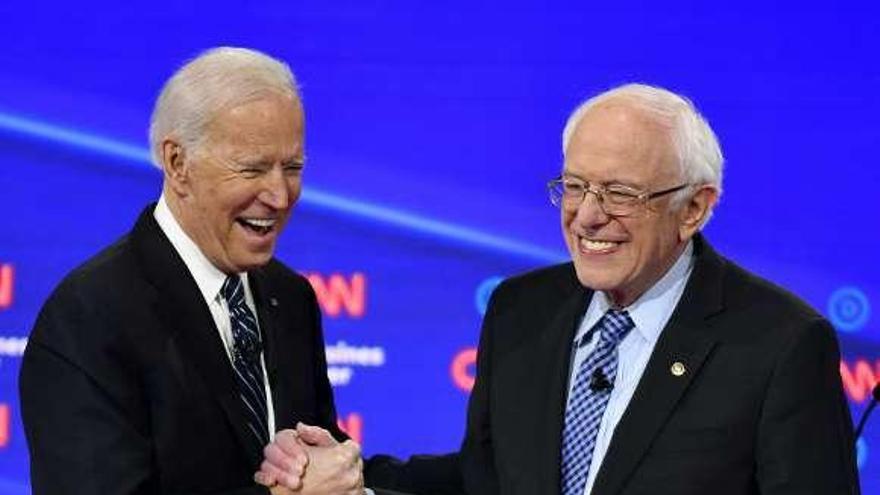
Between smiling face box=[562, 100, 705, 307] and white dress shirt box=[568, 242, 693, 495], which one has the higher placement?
smiling face box=[562, 100, 705, 307]

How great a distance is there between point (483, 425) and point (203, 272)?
558 millimetres

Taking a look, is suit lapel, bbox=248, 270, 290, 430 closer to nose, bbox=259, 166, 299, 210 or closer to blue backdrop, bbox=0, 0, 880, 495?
nose, bbox=259, 166, 299, 210

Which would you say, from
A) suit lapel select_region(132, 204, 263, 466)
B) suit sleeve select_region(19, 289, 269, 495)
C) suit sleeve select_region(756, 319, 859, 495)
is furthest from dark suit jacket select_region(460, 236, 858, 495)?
suit sleeve select_region(19, 289, 269, 495)

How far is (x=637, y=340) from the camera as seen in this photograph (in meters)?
2.96

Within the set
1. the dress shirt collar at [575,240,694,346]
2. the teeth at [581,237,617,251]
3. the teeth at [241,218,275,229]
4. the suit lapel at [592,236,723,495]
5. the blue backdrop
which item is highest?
the blue backdrop

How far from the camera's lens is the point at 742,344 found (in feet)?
9.37

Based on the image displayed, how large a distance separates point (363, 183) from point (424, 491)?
1.23 m

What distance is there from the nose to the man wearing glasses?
17.5 inches

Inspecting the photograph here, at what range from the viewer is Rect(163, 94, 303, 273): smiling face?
9.50 feet

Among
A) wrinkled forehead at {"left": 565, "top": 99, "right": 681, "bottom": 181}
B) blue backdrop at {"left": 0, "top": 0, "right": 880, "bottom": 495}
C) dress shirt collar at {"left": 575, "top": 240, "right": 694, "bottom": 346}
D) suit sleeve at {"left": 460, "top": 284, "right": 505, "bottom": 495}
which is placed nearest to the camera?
wrinkled forehead at {"left": 565, "top": 99, "right": 681, "bottom": 181}


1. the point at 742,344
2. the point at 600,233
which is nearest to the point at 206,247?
the point at 600,233

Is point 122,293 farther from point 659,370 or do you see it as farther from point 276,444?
point 659,370

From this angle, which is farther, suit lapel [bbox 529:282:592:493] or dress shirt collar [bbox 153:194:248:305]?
dress shirt collar [bbox 153:194:248:305]

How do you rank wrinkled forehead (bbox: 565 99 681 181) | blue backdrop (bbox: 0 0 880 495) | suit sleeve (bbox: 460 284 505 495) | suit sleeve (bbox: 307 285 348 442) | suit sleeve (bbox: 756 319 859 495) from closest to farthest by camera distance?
1. suit sleeve (bbox: 756 319 859 495)
2. wrinkled forehead (bbox: 565 99 681 181)
3. suit sleeve (bbox: 460 284 505 495)
4. suit sleeve (bbox: 307 285 348 442)
5. blue backdrop (bbox: 0 0 880 495)
